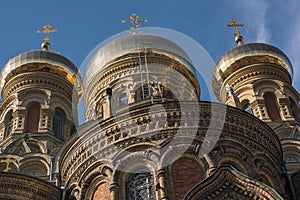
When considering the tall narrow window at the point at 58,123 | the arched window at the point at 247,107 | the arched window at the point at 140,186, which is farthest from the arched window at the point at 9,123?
the arched window at the point at 140,186

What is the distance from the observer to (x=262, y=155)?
A: 10781 mm

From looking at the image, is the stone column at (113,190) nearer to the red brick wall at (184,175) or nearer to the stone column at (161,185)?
the stone column at (161,185)

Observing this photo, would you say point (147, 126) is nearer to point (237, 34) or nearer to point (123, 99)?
point (123, 99)

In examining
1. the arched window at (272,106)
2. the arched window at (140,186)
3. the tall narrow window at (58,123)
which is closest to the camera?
the arched window at (140,186)

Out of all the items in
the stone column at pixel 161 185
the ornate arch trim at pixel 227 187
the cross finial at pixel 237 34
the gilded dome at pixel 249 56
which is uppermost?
the cross finial at pixel 237 34

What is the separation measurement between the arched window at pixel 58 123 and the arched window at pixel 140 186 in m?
6.21

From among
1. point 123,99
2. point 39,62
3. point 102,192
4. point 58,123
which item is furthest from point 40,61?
point 102,192

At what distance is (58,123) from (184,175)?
23.8 ft

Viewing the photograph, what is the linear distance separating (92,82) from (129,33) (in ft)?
5.86

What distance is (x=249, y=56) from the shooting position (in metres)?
17.5

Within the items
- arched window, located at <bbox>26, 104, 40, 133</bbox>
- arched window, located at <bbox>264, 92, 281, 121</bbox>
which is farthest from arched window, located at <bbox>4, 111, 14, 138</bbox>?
arched window, located at <bbox>264, 92, 281, 121</bbox>

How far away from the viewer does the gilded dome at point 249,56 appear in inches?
691

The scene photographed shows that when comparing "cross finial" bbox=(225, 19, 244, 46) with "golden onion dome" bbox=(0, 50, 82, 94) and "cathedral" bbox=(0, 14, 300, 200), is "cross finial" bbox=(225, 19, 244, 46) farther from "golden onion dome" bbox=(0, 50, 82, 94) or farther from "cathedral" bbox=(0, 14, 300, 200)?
"golden onion dome" bbox=(0, 50, 82, 94)

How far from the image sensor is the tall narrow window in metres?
16.3
